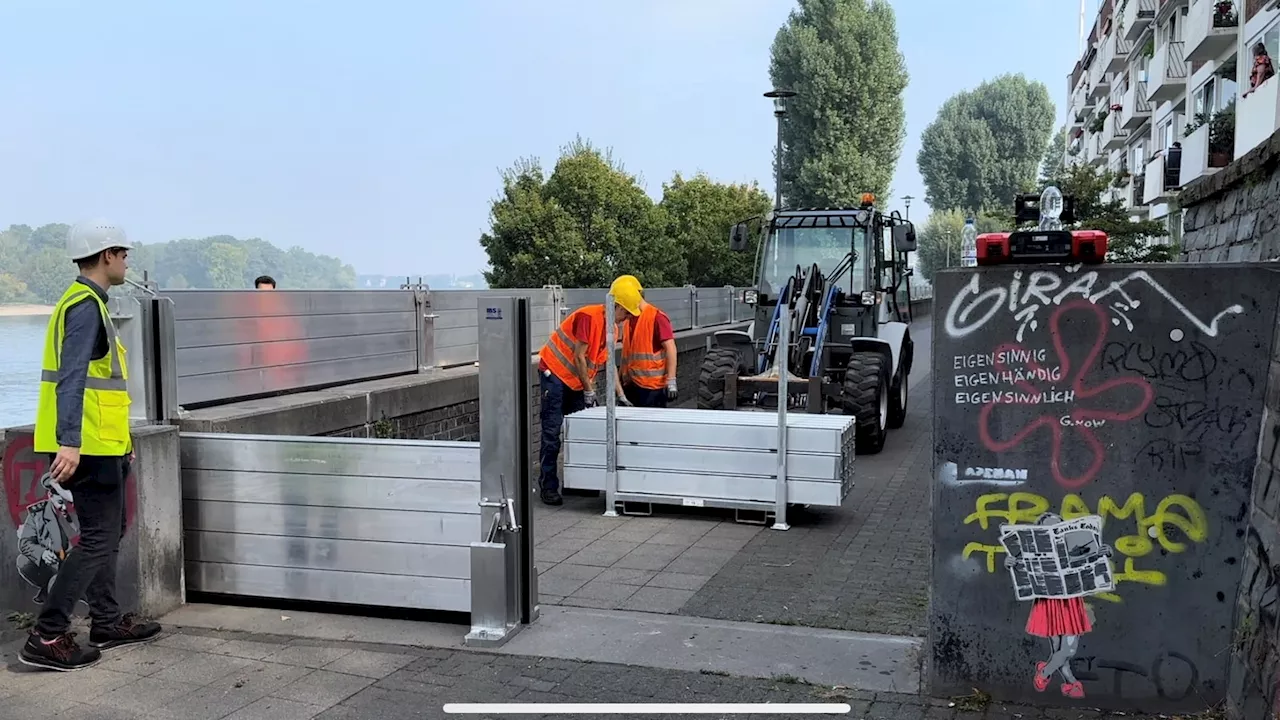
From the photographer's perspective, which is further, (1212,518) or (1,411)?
(1,411)

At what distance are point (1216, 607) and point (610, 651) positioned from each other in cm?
257

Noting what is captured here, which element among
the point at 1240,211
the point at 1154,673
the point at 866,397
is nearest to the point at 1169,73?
the point at 866,397

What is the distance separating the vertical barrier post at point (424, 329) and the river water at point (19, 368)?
13.3 ft

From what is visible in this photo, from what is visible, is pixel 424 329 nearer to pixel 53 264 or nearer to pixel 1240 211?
pixel 53 264

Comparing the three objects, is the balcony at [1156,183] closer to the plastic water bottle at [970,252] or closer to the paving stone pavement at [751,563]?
the plastic water bottle at [970,252]

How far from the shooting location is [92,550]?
4.79 m

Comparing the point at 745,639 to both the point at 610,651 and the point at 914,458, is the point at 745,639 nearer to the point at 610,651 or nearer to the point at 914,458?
the point at 610,651

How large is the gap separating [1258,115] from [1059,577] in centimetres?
1921

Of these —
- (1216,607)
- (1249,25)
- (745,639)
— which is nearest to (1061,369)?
(1216,607)

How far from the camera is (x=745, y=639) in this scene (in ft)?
16.8

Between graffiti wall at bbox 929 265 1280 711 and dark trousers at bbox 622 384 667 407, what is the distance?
499 cm

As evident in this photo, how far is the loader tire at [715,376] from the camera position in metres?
11.2

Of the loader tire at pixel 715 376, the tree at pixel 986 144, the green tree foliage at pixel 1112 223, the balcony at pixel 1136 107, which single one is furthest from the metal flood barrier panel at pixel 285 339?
the tree at pixel 986 144

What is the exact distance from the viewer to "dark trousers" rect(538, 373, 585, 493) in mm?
8688
